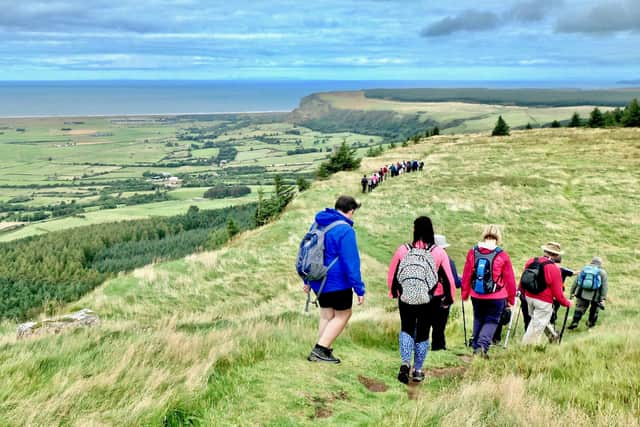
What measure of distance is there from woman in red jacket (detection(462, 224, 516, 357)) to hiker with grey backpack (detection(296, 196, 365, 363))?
7.08 ft

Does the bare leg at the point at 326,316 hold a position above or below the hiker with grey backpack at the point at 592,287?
above

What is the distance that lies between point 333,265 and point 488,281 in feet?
8.86

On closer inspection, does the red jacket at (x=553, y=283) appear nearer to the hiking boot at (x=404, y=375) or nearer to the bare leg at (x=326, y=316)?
the hiking boot at (x=404, y=375)

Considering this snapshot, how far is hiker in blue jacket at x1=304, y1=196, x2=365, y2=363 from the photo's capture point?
6.09 meters

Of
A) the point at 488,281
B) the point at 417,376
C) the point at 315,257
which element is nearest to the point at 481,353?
the point at 488,281

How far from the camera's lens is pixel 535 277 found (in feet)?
27.2

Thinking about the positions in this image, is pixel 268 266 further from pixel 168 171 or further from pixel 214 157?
pixel 214 157

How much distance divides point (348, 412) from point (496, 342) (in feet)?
16.8

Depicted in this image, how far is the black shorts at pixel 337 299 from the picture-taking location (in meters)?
6.33

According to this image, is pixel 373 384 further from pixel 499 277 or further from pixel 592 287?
pixel 592 287

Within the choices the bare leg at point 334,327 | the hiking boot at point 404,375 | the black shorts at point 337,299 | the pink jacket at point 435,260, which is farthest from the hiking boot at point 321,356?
the pink jacket at point 435,260

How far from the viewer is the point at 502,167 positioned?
133 ft

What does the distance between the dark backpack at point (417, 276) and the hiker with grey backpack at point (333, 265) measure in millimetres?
575

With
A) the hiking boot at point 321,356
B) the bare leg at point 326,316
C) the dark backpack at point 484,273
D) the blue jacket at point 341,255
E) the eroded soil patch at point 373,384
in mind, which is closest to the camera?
the eroded soil patch at point 373,384
